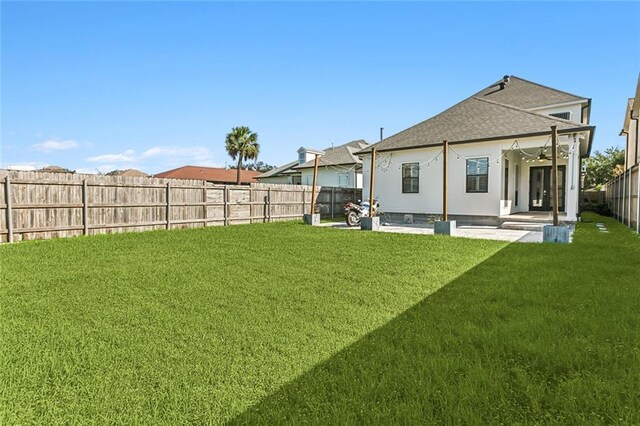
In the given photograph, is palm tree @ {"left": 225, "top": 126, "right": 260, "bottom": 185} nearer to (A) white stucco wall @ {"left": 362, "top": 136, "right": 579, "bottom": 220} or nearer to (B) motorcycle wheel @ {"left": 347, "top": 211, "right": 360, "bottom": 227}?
(A) white stucco wall @ {"left": 362, "top": 136, "right": 579, "bottom": 220}

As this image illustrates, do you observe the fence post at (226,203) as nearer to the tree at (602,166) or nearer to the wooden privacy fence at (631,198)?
the wooden privacy fence at (631,198)

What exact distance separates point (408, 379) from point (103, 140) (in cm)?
2656

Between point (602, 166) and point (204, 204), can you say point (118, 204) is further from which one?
point (602, 166)

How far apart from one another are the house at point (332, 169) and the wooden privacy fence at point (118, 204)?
30.9ft

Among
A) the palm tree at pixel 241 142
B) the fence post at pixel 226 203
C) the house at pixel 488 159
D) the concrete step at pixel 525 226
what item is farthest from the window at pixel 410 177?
the palm tree at pixel 241 142

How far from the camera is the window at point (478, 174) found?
41.0 ft

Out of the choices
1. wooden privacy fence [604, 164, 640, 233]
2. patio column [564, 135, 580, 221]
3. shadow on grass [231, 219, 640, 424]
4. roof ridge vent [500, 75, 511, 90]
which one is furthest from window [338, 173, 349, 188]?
shadow on grass [231, 219, 640, 424]

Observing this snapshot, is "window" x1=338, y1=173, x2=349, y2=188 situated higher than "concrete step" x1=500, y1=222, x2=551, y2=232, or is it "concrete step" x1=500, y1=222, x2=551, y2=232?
"window" x1=338, y1=173, x2=349, y2=188

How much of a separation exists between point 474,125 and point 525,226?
4749 mm

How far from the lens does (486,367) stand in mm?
2287

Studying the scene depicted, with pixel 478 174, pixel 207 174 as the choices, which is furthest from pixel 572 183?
pixel 207 174

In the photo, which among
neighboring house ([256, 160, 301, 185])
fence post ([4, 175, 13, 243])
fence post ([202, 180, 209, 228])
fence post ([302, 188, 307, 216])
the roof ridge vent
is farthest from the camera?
neighboring house ([256, 160, 301, 185])

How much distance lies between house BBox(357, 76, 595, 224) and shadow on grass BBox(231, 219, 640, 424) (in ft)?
29.4

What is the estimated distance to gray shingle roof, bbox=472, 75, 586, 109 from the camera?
1548 cm
